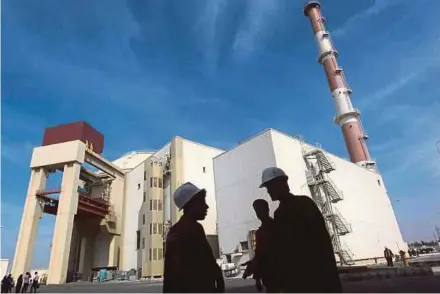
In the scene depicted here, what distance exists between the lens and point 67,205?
103 feet

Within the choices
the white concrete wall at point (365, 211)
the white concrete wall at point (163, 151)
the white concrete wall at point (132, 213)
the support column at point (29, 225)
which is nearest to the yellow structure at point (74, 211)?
the support column at point (29, 225)

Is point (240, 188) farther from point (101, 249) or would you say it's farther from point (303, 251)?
point (303, 251)

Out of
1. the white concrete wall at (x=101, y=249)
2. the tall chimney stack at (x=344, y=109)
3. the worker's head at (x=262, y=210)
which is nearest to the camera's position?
the worker's head at (x=262, y=210)

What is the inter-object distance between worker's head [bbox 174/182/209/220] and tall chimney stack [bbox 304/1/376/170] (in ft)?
138

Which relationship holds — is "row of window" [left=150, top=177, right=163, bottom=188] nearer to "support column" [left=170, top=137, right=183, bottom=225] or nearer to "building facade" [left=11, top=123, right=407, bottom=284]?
"building facade" [left=11, top=123, right=407, bottom=284]

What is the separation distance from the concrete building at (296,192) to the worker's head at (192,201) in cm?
2309

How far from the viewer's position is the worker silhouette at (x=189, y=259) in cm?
244

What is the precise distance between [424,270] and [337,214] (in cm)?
1570

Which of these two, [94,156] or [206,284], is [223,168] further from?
[206,284]

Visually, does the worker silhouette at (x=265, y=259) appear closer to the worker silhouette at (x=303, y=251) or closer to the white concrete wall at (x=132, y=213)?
the worker silhouette at (x=303, y=251)

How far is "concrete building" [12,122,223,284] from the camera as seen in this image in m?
31.1

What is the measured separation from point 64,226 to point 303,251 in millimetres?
33295

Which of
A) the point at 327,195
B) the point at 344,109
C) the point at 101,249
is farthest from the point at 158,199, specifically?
the point at 344,109

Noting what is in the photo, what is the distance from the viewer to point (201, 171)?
3878 cm
